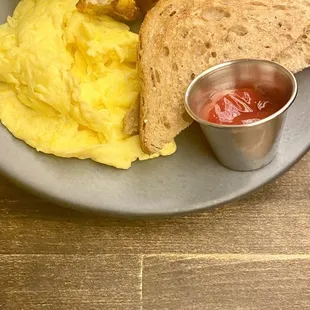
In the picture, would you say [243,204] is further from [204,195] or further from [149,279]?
[149,279]

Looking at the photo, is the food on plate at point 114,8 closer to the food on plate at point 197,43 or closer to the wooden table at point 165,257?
the food on plate at point 197,43

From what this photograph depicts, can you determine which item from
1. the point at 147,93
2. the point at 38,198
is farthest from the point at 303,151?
the point at 38,198

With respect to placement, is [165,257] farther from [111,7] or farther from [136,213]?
[111,7]

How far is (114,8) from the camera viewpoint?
2074 millimetres

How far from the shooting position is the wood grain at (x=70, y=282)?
1.67 m

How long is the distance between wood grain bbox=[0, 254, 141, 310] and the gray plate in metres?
0.18

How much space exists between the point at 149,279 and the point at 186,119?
1.90 ft

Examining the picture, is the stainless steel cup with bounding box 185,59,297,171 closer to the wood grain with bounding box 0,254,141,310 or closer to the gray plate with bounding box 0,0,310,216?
the gray plate with bounding box 0,0,310,216

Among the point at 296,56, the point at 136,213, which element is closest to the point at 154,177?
the point at 136,213

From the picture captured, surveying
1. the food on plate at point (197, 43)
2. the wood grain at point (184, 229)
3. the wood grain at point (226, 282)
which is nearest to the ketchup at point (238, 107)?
the food on plate at point (197, 43)

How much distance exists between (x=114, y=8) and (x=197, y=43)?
383 mm

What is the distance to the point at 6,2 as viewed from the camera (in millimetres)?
2312

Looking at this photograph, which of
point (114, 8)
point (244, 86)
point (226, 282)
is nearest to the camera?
point (226, 282)

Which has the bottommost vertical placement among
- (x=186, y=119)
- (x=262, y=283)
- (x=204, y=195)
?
(x=262, y=283)
